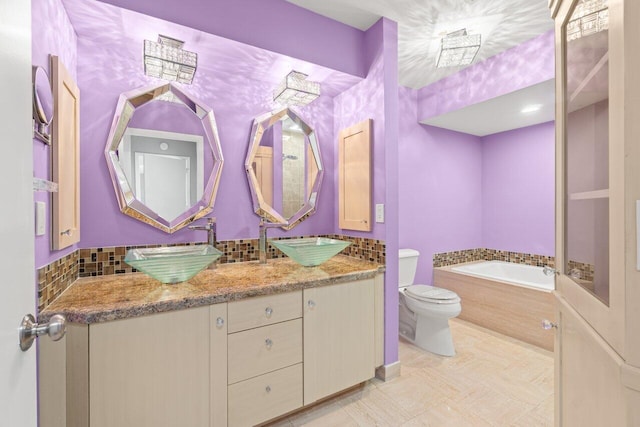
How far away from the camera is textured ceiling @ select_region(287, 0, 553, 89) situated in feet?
6.09

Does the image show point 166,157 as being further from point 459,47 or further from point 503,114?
point 503,114

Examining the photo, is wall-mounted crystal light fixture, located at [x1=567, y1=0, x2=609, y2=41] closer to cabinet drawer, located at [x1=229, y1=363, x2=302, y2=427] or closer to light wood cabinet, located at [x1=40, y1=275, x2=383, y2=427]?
light wood cabinet, located at [x1=40, y1=275, x2=383, y2=427]

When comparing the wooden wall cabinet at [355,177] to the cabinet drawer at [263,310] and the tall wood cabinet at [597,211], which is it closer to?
the cabinet drawer at [263,310]

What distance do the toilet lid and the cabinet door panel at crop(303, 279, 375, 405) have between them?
765mm

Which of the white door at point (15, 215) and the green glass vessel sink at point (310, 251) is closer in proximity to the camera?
the white door at point (15, 215)

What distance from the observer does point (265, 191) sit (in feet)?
7.15

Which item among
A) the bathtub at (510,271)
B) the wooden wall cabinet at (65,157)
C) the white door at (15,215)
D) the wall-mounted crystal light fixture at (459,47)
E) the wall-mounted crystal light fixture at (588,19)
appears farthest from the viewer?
the bathtub at (510,271)

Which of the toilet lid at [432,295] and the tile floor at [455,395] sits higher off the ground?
the toilet lid at [432,295]

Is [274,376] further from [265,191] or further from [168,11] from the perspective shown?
[168,11]

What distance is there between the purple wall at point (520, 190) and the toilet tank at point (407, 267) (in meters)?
1.45

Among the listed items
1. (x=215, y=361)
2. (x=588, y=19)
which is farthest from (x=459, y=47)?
(x=215, y=361)

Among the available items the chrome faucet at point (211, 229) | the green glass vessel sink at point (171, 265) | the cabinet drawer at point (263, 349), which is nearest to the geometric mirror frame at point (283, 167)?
the chrome faucet at point (211, 229)

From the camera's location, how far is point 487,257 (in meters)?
3.69

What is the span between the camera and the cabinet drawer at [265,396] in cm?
141
